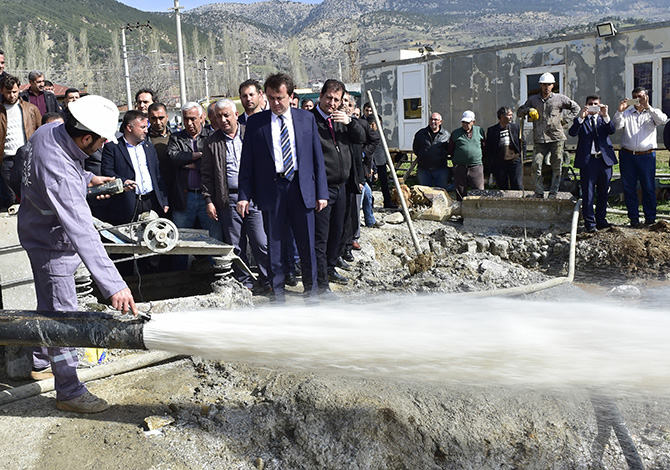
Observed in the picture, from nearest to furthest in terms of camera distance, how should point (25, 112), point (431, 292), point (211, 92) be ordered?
point (431, 292), point (25, 112), point (211, 92)

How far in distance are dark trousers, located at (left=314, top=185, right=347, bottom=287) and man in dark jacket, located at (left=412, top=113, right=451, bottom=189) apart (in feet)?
15.2

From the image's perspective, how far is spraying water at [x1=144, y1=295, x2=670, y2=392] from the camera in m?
3.08

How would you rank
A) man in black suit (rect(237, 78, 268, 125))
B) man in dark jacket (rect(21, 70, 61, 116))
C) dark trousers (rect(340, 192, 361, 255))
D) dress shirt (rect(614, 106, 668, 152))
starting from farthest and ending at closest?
1. dress shirt (rect(614, 106, 668, 152))
2. man in dark jacket (rect(21, 70, 61, 116))
3. dark trousers (rect(340, 192, 361, 255))
4. man in black suit (rect(237, 78, 268, 125))

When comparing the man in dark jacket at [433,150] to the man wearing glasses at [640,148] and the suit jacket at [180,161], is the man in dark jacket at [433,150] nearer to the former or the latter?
the man wearing glasses at [640,148]

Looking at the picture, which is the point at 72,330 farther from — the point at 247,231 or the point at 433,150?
the point at 433,150

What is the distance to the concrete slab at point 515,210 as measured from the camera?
997cm

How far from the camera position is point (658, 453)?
381 centimetres

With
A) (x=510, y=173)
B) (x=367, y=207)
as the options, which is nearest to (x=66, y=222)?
(x=367, y=207)

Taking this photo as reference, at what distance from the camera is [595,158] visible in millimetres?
9641

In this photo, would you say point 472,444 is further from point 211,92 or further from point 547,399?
point 211,92

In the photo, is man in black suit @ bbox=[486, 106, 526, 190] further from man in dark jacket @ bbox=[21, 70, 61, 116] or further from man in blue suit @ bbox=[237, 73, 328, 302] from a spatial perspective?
man in dark jacket @ bbox=[21, 70, 61, 116]

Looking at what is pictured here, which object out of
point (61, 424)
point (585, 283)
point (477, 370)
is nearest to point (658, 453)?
point (477, 370)

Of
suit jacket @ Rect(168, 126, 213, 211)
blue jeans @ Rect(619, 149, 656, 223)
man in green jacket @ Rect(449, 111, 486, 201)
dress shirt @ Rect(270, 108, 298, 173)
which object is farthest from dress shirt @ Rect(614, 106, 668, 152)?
suit jacket @ Rect(168, 126, 213, 211)

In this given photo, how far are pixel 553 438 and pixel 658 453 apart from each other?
1.99 feet
